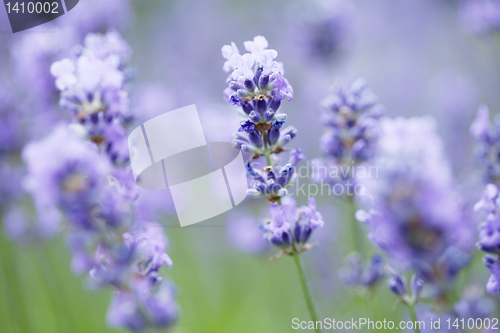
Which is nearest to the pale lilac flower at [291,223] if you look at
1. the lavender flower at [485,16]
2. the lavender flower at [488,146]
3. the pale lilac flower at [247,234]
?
the lavender flower at [488,146]

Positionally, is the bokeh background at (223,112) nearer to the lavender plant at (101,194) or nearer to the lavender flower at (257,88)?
the lavender plant at (101,194)

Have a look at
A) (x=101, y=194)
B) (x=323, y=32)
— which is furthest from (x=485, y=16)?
(x=101, y=194)

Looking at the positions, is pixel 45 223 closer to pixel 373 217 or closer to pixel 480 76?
pixel 373 217

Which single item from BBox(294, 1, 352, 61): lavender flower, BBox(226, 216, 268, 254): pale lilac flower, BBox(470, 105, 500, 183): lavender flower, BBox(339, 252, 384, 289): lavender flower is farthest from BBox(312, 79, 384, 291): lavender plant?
BBox(294, 1, 352, 61): lavender flower

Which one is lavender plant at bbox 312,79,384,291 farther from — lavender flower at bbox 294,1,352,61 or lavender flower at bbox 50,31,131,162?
lavender flower at bbox 294,1,352,61

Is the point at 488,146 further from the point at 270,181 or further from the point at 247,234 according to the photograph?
the point at 247,234

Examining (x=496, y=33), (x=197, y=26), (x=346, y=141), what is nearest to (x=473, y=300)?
(x=346, y=141)
